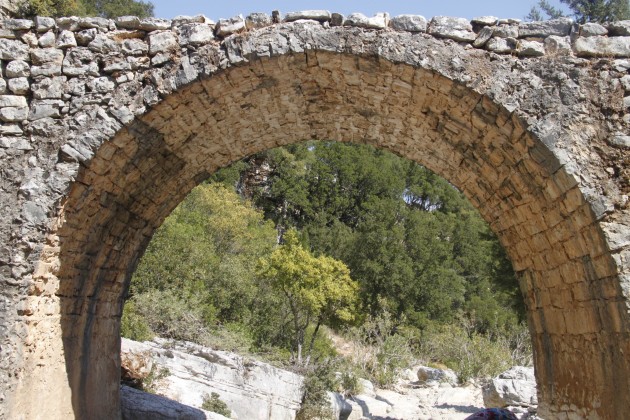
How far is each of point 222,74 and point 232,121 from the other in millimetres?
861

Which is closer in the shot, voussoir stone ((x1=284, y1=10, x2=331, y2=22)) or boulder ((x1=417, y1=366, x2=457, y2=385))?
voussoir stone ((x1=284, y1=10, x2=331, y2=22))

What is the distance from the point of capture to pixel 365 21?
494cm

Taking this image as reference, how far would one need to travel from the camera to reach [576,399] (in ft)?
17.6

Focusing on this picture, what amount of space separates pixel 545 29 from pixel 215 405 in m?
8.65

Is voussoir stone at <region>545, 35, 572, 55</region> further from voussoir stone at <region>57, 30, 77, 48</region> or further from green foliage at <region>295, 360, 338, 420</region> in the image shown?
green foliage at <region>295, 360, 338, 420</region>

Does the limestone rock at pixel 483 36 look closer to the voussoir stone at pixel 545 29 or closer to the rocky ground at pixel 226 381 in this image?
the voussoir stone at pixel 545 29

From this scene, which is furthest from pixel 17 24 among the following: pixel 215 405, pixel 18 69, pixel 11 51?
pixel 215 405

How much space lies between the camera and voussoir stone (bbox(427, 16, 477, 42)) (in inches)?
194

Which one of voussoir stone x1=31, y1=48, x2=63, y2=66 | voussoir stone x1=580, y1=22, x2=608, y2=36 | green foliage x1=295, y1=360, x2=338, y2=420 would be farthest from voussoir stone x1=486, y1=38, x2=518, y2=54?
green foliage x1=295, y1=360, x2=338, y2=420

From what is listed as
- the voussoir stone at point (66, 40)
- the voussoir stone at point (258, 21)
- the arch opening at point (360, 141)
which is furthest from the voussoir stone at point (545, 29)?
the voussoir stone at point (66, 40)

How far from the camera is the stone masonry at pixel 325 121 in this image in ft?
15.6

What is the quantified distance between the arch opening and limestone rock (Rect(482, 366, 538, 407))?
6.20 meters

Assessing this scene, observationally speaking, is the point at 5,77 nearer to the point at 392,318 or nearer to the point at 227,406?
the point at 227,406

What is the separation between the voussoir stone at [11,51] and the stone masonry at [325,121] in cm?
1
